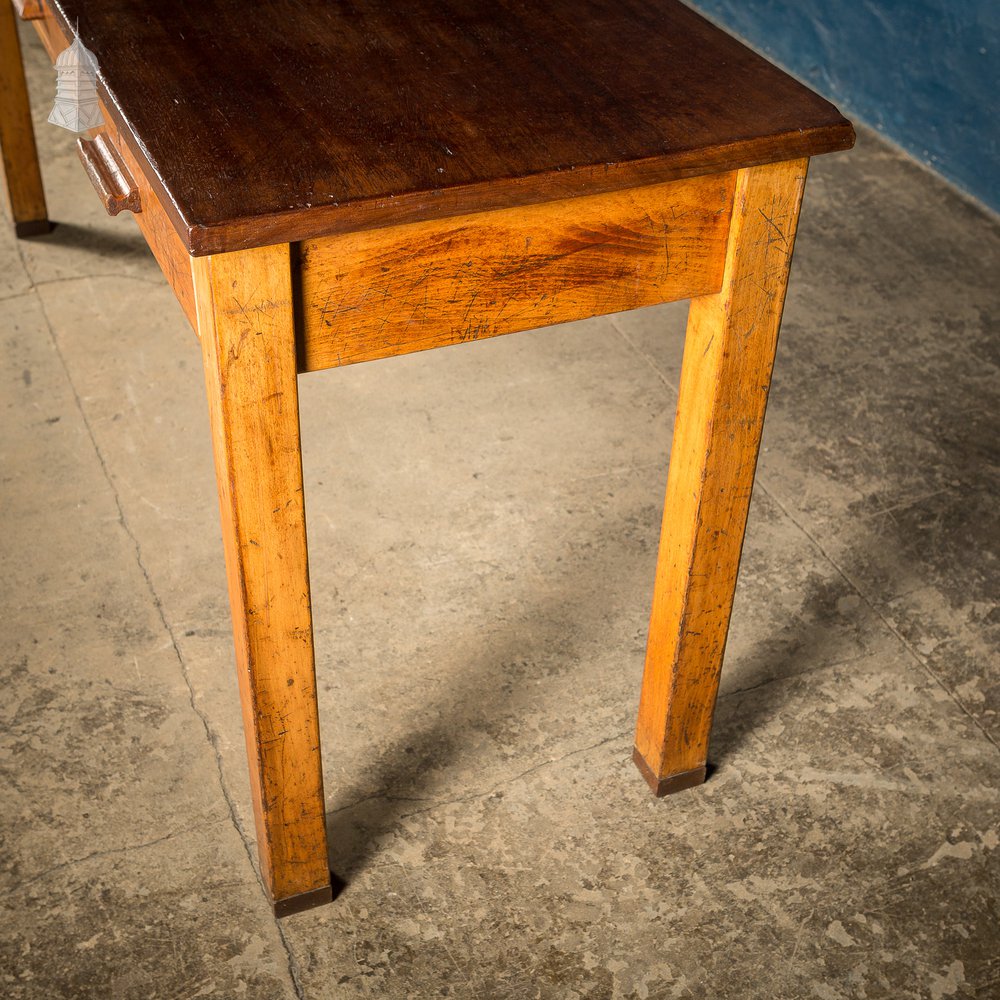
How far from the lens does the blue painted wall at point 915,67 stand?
354cm

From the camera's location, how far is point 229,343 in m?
1.25

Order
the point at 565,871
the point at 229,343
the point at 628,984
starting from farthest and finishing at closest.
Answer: the point at 565,871, the point at 628,984, the point at 229,343

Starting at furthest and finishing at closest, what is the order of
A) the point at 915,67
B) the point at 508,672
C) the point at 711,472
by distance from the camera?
the point at 915,67 < the point at 508,672 < the point at 711,472

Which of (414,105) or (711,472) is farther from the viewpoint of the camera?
(711,472)

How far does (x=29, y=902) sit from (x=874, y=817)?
120cm

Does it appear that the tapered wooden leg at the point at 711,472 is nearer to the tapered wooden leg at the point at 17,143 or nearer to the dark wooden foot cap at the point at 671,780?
the dark wooden foot cap at the point at 671,780

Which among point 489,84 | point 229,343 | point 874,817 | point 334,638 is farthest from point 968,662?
point 229,343

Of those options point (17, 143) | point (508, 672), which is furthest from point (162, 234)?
point (17, 143)

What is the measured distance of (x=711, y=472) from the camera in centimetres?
159

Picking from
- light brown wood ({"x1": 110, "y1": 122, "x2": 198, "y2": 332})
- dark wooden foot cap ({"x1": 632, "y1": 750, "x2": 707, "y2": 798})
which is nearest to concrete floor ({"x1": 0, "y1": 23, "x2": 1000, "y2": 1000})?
dark wooden foot cap ({"x1": 632, "y1": 750, "x2": 707, "y2": 798})

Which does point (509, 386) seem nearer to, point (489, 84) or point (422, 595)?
point (422, 595)

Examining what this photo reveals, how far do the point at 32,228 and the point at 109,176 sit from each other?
1909 millimetres

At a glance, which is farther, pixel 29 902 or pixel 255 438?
pixel 29 902

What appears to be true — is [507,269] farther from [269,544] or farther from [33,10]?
[33,10]
